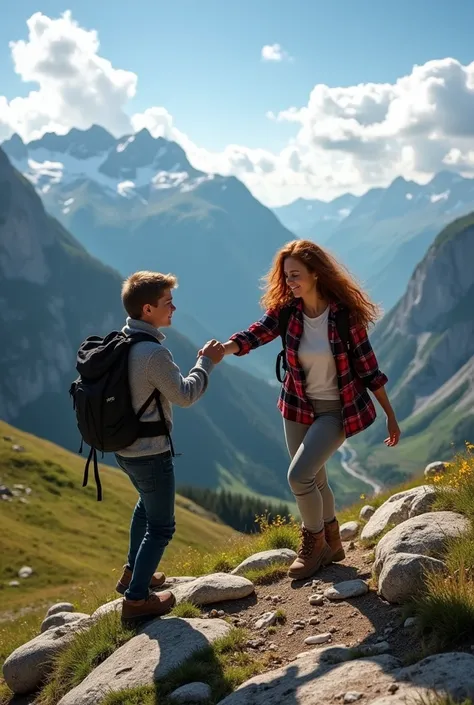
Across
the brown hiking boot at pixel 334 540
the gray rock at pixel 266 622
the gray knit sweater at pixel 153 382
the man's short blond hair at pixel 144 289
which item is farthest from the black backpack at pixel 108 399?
the brown hiking boot at pixel 334 540

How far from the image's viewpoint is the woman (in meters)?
8.52

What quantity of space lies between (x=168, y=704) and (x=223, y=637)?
1412 mm

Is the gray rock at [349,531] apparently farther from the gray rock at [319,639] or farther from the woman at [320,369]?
the gray rock at [319,639]

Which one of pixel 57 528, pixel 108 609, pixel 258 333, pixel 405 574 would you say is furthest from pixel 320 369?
pixel 57 528

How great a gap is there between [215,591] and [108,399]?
363cm

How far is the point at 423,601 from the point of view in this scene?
6.64 meters

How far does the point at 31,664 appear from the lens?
929 cm

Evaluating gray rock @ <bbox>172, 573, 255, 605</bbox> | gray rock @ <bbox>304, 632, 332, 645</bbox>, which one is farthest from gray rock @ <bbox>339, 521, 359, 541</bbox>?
gray rock @ <bbox>304, 632, 332, 645</bbox>

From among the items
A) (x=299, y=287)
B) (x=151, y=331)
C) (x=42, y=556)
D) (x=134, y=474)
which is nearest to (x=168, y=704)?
Answer: (x=134, y=474)

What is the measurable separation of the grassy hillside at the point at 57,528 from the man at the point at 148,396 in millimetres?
38030

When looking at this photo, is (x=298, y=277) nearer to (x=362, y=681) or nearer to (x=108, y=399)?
(x=108, y=399)

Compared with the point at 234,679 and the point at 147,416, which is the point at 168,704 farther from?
the point at 147,416

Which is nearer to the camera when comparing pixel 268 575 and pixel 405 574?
pixel 405 574

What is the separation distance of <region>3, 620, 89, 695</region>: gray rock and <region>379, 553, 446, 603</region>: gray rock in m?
4.65
